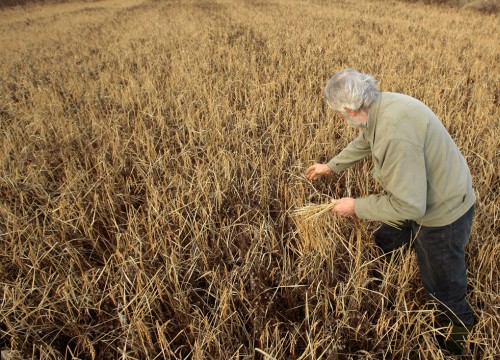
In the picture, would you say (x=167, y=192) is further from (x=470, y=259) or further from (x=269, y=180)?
(x=470, y=259)

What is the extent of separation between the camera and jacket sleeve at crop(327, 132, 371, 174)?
5.52 ft

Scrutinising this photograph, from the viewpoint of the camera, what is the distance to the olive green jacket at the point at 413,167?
1.20 metres

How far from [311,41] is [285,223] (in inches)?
211

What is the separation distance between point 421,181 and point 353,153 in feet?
1.79

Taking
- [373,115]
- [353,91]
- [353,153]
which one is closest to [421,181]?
[373,115]

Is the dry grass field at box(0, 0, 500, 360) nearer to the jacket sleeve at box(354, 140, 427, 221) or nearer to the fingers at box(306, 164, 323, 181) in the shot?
the fingers at box(306, 164, 323, 181)

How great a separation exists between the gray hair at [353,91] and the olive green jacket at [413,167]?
4 cm

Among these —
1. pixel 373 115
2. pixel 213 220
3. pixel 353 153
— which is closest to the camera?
pixel 373 115

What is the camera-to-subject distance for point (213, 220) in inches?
73.9

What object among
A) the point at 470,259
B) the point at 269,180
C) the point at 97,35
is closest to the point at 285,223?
the point at 269,180

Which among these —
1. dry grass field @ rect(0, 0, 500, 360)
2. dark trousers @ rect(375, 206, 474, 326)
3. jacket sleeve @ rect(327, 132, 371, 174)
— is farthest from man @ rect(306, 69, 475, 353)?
jacket sleeve @ rect(327, 132, 371, 174)

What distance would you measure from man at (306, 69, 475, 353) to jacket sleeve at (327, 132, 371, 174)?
0.84 feet

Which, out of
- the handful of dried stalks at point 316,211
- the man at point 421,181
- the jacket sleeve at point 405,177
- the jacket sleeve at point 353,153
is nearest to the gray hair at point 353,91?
the man at point 421,181

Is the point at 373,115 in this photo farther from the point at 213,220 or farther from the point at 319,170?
the point at 213,220
